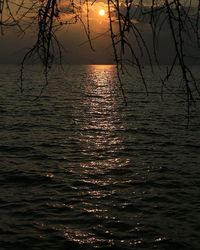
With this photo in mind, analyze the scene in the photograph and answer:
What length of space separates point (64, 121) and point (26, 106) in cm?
1132

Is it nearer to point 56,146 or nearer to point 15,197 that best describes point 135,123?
point 56,146

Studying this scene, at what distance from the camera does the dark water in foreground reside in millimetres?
10461

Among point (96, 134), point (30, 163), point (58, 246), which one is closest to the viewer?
point (58, 246)

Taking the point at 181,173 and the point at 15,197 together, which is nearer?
the point at 15,197

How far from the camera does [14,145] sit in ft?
72.9

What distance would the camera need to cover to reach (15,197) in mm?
13336

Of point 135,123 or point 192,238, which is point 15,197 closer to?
point 192,238

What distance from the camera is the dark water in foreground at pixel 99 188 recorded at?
10461 mm

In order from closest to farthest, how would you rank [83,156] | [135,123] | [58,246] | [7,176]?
[58,246] < [7,176] < [83,156] < [135,123]

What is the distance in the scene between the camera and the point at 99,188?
14.5 m

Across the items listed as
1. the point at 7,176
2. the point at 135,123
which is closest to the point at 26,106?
the point at 135,123

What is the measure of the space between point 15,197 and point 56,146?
900cm

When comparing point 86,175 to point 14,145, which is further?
point 14,145

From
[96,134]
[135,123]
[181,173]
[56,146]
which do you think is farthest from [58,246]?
[135,123]
